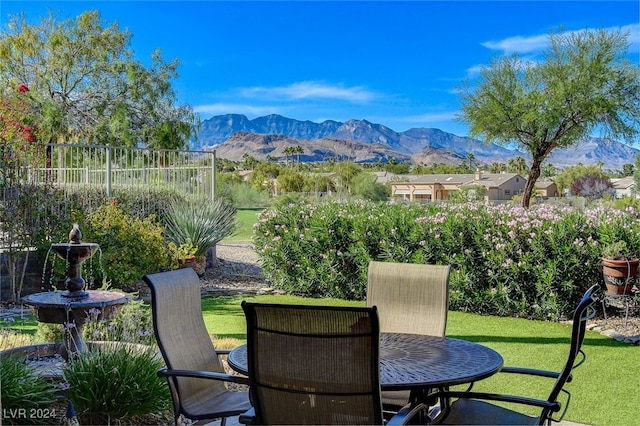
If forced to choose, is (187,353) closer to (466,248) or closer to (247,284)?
(466,248)

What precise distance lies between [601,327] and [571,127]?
18.5 metres

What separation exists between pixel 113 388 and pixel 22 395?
0.52 meters

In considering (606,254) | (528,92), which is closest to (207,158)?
(606,254)

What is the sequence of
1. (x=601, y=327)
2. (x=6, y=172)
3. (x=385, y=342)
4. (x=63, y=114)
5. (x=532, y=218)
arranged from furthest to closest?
(x=63, y=114), (x=6, y=172), (x=532, y=218), (x=601, y=327), (x=385, y=342)

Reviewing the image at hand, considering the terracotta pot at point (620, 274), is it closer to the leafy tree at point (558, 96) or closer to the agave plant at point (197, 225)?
the agave plant at point (197, 225)

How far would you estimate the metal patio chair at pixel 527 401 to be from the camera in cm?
256

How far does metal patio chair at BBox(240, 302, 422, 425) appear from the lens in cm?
221

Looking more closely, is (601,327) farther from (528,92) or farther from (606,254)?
(528,92)

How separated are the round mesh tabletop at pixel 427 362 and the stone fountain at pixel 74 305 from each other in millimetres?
1811

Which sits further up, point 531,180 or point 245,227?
point 531,180

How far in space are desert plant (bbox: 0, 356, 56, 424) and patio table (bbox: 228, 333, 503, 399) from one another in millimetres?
1362

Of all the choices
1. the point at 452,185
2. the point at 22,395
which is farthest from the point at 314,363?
the point at 452,185

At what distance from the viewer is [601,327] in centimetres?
756

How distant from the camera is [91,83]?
23828mm
